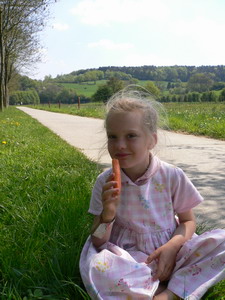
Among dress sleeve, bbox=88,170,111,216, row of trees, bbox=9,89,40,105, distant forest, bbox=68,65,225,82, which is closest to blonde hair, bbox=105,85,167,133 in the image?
dress sleeve, bbox=88,170,111,216

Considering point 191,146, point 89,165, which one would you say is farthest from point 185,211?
point 191,146

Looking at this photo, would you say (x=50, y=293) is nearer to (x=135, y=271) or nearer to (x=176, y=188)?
(x=135, y=271)

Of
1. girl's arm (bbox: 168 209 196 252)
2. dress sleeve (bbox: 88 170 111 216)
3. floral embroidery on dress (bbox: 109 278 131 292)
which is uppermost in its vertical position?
dress sleeve (bbox: 88 170 111 216)

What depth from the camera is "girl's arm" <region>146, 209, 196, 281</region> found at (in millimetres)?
1697

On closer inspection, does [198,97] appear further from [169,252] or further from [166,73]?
[169,252]

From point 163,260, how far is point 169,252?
0.19ft

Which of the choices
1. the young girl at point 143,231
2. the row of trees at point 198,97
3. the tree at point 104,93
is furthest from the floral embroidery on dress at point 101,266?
the row of trees at point 198,97

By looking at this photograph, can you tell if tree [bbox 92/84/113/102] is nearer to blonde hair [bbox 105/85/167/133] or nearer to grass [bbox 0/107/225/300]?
blonde hair [bbox 105/85/167/133]

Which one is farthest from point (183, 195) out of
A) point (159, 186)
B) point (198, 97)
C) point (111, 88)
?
point (198, 97)

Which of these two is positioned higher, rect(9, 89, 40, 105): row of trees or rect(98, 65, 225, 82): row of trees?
rect(98, 65, 225, 82): row of trees

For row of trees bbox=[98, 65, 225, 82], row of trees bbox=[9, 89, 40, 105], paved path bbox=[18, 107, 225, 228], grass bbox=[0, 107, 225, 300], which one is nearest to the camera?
grass bbox=[0, 107, 225, 300]

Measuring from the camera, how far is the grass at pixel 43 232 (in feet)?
5.32

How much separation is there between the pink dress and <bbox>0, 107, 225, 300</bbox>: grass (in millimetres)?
89

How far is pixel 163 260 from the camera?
1.70 meters
